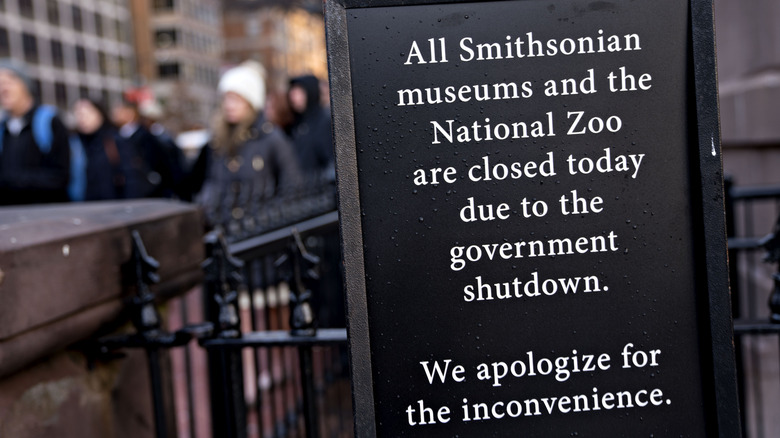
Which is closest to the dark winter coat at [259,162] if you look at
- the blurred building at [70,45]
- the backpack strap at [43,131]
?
the backpack strap at [43,131]

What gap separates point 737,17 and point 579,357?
15.6 ft

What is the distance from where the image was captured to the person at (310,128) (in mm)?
9719

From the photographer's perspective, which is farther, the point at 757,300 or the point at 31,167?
the point at 31,167

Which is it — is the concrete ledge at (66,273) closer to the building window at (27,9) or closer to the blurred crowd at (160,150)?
the blurred crowd at (160,150)

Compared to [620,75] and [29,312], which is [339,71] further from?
[29,312]

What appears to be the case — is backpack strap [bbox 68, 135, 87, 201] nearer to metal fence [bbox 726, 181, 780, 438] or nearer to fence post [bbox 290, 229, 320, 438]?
metal fence [bbox 726, 181, 780, 438]

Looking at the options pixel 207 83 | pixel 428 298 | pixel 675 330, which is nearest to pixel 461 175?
pixel 428 298

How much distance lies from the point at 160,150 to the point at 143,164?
1.53 feet

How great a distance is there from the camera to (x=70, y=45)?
6931 cm

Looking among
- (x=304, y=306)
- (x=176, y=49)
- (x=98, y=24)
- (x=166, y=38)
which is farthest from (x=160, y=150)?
(x=166, y=38)

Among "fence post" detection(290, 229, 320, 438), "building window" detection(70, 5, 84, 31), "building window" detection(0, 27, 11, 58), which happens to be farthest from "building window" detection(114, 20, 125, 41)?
"fence post" detection(290, 229, 320, 438)

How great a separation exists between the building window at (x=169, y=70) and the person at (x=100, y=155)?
89569mm

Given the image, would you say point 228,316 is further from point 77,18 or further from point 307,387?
point 77,18

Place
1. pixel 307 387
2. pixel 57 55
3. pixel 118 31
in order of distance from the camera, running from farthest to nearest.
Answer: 1. pixel 118 31
2. pixel 57 55
3. pixel 307 387
